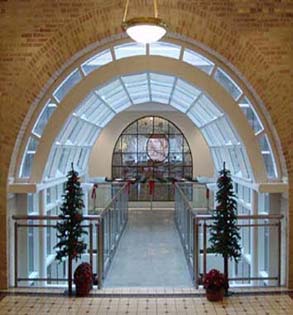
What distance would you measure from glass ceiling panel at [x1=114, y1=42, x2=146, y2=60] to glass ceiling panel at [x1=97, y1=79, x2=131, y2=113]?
1.73 meters

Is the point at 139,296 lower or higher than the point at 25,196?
lower

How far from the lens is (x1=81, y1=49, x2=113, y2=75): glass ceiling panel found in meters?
8.17

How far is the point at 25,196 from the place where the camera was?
8.21 metres

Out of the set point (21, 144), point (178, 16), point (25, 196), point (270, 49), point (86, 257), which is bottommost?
A: point (86, 257)

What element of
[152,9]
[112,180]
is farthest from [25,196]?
[112,180]

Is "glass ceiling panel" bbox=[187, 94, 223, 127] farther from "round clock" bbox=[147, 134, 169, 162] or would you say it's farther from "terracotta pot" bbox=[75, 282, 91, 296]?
"round clock" bbox=[147, 134, 169, 162]

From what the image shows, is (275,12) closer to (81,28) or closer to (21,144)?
(81,28)

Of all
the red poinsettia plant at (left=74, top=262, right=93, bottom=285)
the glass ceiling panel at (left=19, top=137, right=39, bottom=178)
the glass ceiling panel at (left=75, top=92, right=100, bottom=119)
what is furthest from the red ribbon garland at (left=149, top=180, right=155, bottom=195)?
the red poinsettia plant at (left=74, top=262, right=93, bottom=285)

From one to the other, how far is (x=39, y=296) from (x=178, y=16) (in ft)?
15.5

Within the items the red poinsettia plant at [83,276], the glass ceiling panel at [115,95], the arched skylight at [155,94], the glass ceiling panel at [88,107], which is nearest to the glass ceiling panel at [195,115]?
the arched skylight at [155,94]

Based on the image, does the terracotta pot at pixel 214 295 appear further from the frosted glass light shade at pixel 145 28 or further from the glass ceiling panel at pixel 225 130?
the glass ceiling panel at pixel 225 130

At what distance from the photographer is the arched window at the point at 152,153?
21.2 meters

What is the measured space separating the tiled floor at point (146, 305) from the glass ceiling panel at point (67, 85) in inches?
137

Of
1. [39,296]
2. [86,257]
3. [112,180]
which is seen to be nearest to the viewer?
[39,296]
